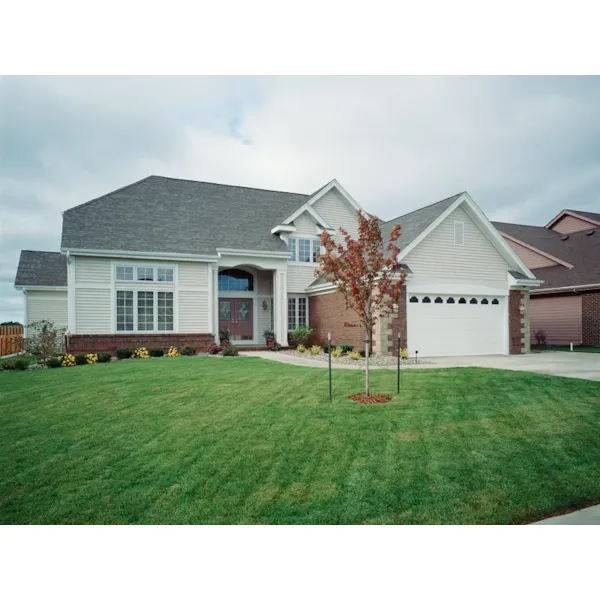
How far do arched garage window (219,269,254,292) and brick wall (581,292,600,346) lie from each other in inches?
553

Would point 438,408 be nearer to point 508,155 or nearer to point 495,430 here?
point 495,430

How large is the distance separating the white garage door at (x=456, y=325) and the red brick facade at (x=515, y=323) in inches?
8.4

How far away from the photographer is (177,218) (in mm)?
17953

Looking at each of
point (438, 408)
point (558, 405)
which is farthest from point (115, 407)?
point (558, 405)

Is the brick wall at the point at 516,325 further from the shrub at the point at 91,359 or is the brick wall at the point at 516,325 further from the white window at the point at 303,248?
the shrub at the point at 91,359

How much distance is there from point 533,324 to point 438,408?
1721 centimetres

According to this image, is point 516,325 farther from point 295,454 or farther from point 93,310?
point 93,310

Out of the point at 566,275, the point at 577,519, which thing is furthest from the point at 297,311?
the point at 577,519

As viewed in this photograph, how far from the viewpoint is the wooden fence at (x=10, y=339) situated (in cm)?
1476

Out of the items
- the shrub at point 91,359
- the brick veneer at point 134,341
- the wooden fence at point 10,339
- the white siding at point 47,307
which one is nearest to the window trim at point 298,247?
the brick veneer at point 134,341

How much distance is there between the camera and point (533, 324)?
70.9 feet

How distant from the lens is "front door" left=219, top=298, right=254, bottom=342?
19.3m

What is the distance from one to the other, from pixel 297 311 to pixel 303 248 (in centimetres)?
268

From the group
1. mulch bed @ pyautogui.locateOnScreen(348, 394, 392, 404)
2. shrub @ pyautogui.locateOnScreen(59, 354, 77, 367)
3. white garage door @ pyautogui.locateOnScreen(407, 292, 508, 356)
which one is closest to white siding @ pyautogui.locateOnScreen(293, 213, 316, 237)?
white garage door @ pyautogui.locateOnScreen(407, 292, 508, 356)
